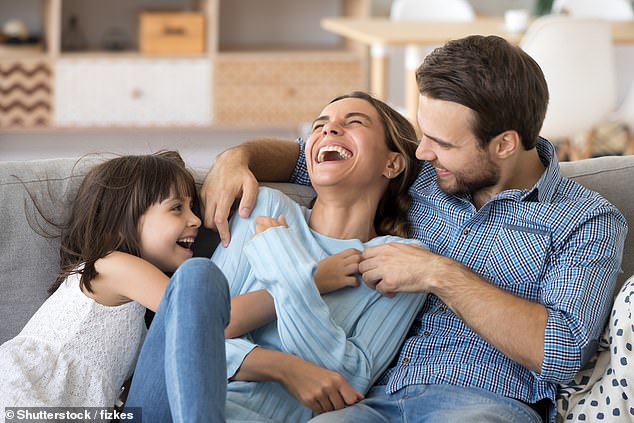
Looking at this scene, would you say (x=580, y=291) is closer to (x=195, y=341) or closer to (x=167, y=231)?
(x=195, y=341)

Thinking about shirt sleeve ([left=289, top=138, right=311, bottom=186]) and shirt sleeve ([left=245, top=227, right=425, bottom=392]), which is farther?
shirt sleeve ([left=289, top=138, right=311, bottom=186])

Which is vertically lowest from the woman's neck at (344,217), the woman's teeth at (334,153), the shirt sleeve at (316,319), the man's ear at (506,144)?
the shirt sleeve at (316,319)

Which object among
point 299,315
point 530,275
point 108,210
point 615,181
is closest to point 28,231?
point 108,210

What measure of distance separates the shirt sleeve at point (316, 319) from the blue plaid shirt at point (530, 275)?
0.05 meters

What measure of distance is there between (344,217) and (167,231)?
13.8 inches

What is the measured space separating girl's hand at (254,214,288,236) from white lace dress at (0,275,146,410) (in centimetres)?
28

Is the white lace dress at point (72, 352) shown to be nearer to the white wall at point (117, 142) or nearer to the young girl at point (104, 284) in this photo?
the young girl at point (104, 284)

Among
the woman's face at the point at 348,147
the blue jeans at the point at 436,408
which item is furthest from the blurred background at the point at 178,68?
the blue jeans at the point at 436,408

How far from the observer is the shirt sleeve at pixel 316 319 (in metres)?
1.68

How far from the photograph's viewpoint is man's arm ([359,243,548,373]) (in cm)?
161

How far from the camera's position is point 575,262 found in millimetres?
1663

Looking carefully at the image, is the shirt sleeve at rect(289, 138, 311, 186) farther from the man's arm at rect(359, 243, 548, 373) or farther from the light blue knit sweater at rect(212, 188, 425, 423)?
the man's arm at rect(359, 243, 548, 373)

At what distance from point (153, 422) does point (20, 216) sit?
0.52 m

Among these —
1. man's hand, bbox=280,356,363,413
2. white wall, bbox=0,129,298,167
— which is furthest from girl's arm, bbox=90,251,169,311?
white wall, bbox=0,129,298,167
